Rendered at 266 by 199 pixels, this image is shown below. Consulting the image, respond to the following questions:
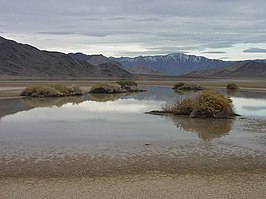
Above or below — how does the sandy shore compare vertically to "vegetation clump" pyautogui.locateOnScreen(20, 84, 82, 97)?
above

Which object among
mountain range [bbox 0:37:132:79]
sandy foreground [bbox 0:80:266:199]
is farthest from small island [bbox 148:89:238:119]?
mountain range [bbox 0:37:132:79]

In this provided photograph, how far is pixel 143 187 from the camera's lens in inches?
354

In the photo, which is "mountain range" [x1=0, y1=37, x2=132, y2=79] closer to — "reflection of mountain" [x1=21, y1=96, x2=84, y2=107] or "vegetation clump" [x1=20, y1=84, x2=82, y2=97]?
"vegetation clump" [x1=20, y1=84, x2=82, y2=97]

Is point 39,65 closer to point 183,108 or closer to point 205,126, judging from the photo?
point 183,108

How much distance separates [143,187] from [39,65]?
125m

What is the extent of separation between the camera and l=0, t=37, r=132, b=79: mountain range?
395 feet

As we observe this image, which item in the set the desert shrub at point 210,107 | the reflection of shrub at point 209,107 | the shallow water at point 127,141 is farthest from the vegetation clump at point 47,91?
the desert shrub at point 210,107

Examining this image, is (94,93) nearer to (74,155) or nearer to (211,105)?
(211,105)

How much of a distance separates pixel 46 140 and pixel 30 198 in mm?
6097

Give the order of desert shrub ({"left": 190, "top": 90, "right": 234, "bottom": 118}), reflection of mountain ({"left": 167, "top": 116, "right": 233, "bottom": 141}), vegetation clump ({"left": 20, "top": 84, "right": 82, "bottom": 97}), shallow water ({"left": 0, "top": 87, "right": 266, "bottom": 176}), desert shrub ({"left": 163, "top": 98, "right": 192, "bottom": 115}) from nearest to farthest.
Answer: shallow water ({"left": 0, "top": 87, "right": 266, "bottom": 176}) → reflection of mountain ({"left": 167, "top": 116, "right": 233, "bottom": 141}) → desert shrub ({"left": 190, "top": 90, "right": 234, "bottom": 118}) → desert shrub ({"left": 163, "top": 98, "right": 192, "bottom": 115}) → vegetation clump ({"left": 20, "top": 84, "right": 82, "bottom": 97})

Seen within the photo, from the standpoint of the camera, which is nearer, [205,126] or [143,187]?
[143,187]

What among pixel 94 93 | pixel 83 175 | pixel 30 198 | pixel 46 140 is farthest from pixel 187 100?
pixel 94 93

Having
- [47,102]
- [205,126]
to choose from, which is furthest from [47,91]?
[205,126]

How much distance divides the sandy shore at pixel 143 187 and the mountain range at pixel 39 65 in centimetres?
10808
